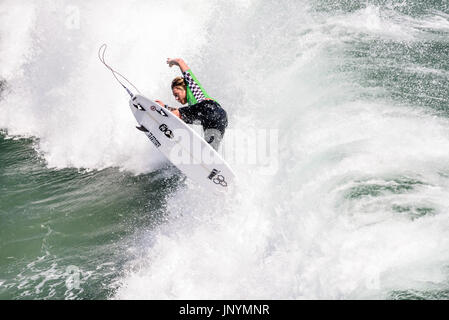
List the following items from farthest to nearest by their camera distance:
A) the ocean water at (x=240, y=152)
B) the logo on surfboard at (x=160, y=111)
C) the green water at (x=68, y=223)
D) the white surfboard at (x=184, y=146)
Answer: the logo on surfboard at (x=160, y=111) < the white surfboard at (x=184, y=146) < the green water at (x=68, y=223) < the ocean water at (x=240, y=152)

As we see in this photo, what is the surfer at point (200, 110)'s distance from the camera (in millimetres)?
5359

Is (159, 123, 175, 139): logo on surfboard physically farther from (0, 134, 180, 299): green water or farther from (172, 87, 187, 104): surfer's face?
(0, 134, 180, 299): green water

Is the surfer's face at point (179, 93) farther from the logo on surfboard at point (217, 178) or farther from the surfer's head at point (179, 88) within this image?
the logo on surfboard at point (217, 178)

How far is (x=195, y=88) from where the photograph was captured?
→ 5.58m

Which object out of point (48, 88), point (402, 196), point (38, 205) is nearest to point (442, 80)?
point (402, 196)

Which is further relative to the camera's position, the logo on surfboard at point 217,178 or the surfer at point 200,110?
the surfer at point 200,110

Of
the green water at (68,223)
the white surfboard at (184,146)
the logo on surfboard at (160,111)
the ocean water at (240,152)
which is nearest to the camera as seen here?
the ocean water at (240,152)

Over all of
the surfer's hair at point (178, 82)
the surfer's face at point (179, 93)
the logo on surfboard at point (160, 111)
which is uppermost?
the surfer's hair at point (178, 82)

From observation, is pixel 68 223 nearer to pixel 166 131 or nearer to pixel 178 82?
pixel 166 131

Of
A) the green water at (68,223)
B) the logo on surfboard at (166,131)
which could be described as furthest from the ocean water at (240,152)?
the logo on surfboard at (166,131)

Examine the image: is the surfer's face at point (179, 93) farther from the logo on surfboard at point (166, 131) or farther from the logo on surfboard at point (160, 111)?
Result: the logo on surfboard at point (166, 131)

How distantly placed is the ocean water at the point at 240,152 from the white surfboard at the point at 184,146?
0.28 meters

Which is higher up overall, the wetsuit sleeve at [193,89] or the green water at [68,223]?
the wetsuit sleeve at [193,89]
